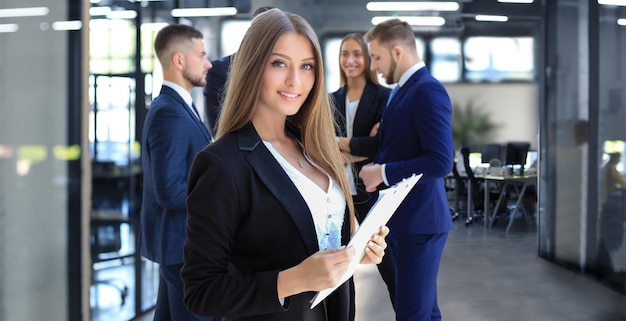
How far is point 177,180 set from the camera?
2535 mm

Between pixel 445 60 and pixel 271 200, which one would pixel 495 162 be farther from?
pixel 271 200

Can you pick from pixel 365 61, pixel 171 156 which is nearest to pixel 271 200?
pixel 171 156

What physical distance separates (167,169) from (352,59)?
4.54 ft

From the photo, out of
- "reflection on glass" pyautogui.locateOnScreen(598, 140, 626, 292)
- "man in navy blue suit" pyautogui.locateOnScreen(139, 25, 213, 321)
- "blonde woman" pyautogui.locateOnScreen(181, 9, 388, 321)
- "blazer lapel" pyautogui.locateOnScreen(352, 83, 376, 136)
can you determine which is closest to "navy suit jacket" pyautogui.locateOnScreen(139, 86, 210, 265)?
"man in navy blue suit" pyautogui.locateOnScreen(139, 25, 213, 321)

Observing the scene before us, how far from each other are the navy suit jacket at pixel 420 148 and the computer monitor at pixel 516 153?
66 centimetres

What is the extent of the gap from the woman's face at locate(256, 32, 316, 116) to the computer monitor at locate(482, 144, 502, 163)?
238cm

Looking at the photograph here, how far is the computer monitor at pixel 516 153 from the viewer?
3645mm

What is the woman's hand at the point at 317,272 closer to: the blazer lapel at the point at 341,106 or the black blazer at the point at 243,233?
the black blazer at the point at 243,233

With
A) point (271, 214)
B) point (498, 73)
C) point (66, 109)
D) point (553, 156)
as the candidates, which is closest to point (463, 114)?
point (498, 73)

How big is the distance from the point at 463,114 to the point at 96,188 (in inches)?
83.4

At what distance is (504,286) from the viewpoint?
3.73 m

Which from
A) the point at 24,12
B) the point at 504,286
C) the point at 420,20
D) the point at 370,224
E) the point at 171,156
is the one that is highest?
the point at 420,20

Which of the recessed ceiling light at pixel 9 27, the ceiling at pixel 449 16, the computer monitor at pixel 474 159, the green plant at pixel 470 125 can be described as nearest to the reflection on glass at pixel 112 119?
the ceiling at pixel 449 16

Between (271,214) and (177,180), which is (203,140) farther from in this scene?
(271,214)
